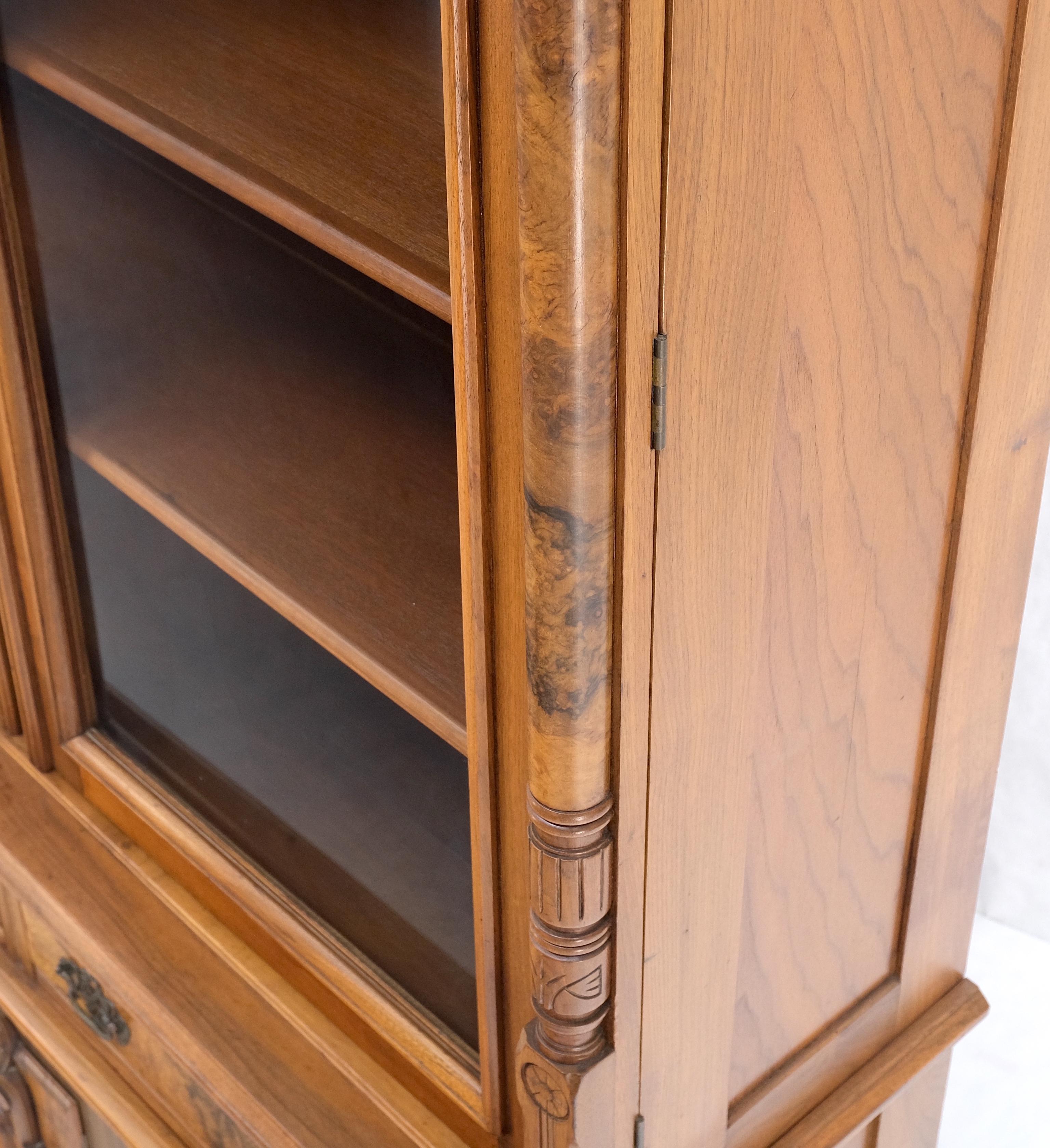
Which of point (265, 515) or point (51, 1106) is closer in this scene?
point (265, 515)

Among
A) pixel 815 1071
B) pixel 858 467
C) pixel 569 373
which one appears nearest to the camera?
pixel 569 373

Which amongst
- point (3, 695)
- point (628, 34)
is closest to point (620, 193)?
point (628, 34)

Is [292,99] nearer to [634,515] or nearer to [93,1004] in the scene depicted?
[634,515]

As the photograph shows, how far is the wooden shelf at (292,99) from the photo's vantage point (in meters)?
0.53

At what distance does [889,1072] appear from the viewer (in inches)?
29.0

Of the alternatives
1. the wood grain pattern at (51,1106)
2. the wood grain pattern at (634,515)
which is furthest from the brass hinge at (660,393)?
the wood grain pattern at (51,1106)

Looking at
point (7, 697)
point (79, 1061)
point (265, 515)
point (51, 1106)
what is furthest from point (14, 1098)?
point (265, 515)

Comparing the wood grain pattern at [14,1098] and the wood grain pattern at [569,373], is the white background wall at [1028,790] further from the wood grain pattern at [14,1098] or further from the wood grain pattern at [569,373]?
the wood grain pattern at [14,1098]

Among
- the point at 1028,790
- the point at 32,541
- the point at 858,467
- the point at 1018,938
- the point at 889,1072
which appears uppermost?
the point at 858,467

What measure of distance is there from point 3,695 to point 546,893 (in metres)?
0.57

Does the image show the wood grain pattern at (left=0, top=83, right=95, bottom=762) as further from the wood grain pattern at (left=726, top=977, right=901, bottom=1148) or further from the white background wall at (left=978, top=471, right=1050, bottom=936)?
the white background wall at (left=978, top=471, right=1050, bottom=936)

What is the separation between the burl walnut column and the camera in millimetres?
373

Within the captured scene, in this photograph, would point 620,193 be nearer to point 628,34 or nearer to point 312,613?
point 628,34

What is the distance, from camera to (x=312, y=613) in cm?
66
